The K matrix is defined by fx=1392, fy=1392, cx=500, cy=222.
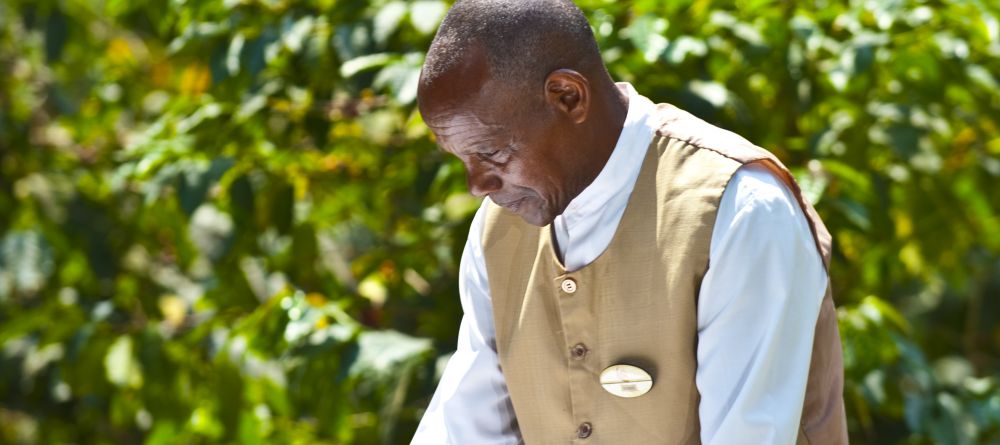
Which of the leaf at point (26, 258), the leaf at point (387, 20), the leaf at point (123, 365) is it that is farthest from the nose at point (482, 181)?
the leaf at point (26, 258)

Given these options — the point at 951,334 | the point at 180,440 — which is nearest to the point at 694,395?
the point at 180,440

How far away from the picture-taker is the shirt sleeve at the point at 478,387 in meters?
1.57

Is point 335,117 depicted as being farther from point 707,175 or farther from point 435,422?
point 707,175

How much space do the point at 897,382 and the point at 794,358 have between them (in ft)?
4.27

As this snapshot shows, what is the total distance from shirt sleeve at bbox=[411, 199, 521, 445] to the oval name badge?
193 mm

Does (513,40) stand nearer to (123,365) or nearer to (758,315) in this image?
(758,315)

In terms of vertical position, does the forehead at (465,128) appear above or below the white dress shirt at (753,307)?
above

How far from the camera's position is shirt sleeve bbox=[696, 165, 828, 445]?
1304mm

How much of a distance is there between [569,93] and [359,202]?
1.77 m

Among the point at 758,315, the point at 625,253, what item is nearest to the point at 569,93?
the point at 625,253

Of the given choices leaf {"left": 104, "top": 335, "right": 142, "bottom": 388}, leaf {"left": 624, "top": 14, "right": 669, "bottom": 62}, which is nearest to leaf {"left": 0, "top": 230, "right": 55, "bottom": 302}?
leaf {"left": 104, "top": 335, "right": 142, "bottom": 388}

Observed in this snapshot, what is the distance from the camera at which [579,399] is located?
145 centimetres

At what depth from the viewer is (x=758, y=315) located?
4.31 feet

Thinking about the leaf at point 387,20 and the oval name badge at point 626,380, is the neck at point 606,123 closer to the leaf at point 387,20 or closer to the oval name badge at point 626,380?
the oval name badge at point 626,380
